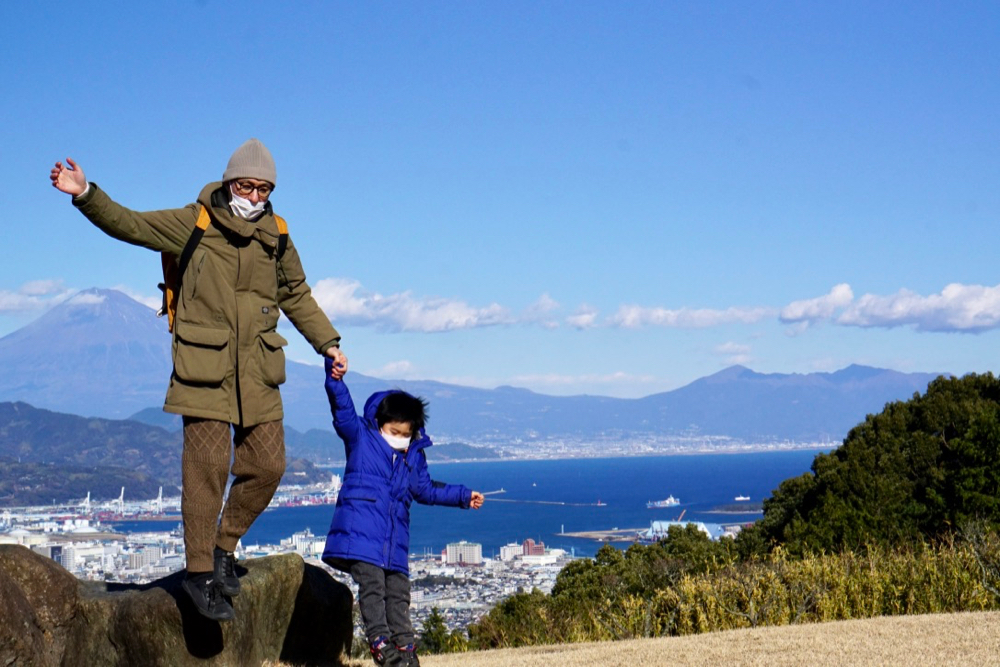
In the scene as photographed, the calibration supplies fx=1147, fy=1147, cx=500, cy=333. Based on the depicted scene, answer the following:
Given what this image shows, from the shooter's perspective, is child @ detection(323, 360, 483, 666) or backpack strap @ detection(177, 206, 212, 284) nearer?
backpack strap @ detection(177, 206, 212, 284)

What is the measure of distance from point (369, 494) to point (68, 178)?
218 centimetres

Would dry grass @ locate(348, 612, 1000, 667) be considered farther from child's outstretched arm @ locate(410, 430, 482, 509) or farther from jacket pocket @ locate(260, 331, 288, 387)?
jacket pocket @ locate(260, 331, 288, 387)

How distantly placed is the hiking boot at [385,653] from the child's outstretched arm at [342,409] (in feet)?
3.37

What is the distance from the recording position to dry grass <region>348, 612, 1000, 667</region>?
232 inches

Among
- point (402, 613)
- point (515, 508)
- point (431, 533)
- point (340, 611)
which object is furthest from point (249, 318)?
point (515, 508)

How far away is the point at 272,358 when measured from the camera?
5.52 meters

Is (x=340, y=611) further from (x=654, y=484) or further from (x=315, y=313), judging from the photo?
(x=654, y=484)

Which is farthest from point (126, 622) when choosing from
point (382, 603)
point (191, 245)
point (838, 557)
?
point (838, 557)

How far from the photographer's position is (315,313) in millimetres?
5914

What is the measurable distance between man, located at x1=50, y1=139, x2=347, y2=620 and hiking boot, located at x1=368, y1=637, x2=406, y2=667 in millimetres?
759

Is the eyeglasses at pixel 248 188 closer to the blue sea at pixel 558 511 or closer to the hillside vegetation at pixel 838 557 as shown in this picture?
the hillside vegetation at pixel 838 557

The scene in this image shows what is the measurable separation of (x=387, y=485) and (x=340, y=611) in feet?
5.21

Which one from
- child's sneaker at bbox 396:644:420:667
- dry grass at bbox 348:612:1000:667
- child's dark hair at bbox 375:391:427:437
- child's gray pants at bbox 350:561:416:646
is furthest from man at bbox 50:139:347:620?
dry grass at bbox 348:612:1000:667

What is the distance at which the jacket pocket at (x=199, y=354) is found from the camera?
204 inches
